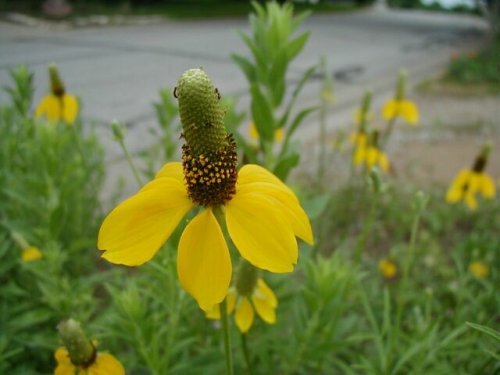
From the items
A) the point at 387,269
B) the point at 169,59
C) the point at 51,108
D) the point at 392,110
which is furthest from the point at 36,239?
the point at 169,59

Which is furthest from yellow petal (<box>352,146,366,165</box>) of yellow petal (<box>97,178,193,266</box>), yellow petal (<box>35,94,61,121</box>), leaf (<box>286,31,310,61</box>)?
yellow petal (<box>97,178,193,266</box>)

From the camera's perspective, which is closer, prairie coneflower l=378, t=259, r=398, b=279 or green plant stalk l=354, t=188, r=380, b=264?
Result: green plant stalk l=354, t=188, r=380, b=264

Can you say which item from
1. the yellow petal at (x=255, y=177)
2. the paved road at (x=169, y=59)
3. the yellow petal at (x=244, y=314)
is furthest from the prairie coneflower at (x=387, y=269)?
the paved road at (x=169, y=59)

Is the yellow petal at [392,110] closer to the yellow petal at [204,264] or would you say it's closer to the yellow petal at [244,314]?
the yellow petal at [244,314]

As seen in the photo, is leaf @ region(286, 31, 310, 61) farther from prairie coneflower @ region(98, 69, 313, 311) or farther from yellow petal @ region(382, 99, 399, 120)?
yellow petal @ region(382, 99, 399, 120)

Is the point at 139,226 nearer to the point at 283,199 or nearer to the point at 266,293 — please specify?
the point at 283,199

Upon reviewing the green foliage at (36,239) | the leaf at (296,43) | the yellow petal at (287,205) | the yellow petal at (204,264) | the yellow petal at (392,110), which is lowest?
the green foliage at (36,239)

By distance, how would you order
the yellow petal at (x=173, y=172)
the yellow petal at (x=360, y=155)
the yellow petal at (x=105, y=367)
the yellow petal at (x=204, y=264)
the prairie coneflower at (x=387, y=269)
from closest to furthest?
the yellow petal at (x=204, y=264)
the yellow petal at (x=173, y=172)
the yellow petal at (x=105, y=367)
the prairie coneflower at (x=387, y=269)
the yellow petal at (x=360, y=155)
